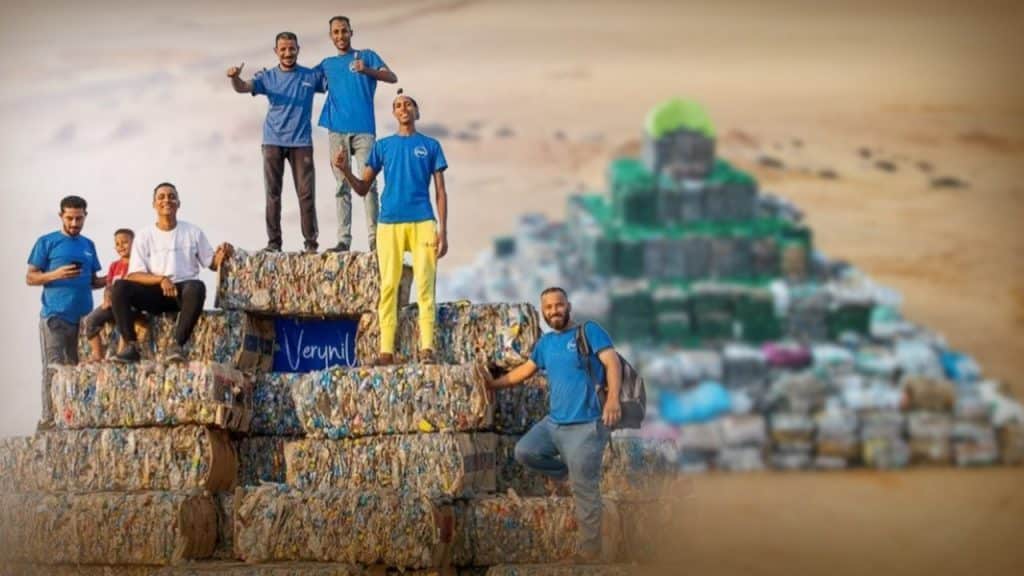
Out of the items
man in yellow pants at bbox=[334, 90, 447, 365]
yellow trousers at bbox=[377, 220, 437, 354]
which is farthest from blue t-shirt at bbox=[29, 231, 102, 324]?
yellow trousers at bbox=[377, 220, 437, 354]

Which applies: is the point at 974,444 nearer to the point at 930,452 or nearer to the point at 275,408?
the point at 930,452

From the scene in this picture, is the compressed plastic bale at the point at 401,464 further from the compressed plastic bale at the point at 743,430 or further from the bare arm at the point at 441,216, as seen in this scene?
the compressed plastic bale at the point at 743,430

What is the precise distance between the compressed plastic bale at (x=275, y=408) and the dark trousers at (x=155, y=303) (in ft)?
1.82

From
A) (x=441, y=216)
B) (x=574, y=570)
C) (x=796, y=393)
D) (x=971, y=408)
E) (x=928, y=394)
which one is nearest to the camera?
(x=574, y=570)

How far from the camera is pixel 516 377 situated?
13000 mm

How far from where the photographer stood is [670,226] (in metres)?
19.8

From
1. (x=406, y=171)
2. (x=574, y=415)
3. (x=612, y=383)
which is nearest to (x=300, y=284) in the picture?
(x=406, y=171)

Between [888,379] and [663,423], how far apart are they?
2.38 meters

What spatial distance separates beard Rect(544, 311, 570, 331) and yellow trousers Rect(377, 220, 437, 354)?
75 centimetres

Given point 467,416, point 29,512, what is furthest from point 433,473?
point 29,512

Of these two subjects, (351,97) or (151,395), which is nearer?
(151,395)

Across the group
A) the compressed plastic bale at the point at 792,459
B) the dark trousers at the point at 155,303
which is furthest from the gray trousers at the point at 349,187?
the compressed plastic bale at the point at 792,459

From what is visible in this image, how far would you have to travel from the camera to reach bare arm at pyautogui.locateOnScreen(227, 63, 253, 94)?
1348cm

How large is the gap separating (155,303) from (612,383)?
9.55 ft
